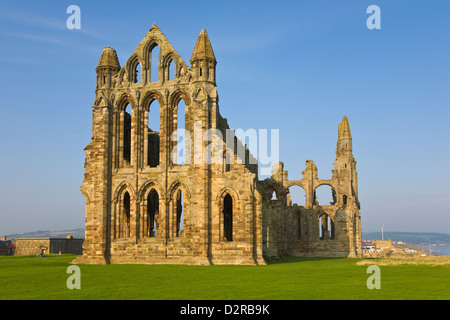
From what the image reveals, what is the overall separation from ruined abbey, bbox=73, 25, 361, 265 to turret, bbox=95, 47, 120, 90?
0.08m

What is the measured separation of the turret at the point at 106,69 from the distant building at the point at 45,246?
28279 millimetres

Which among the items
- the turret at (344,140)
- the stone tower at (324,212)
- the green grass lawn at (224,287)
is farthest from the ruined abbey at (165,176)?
the turret at (344,140)

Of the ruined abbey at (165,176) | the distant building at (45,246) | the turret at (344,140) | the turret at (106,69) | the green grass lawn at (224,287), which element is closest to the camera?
the green grass lawn at (224,287)

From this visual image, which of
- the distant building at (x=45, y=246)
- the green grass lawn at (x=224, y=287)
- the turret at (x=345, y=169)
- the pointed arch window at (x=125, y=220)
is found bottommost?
the distant building at (x=45, y=246)

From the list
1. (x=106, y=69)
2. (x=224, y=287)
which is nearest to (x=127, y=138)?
(x=106, y=69)

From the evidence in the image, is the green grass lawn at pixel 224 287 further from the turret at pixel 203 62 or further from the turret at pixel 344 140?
the turret at pixel 344 140

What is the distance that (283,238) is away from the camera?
46219mm

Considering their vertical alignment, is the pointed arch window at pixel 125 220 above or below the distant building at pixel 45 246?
above

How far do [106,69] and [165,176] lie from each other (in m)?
9.55

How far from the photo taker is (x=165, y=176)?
3212 cm

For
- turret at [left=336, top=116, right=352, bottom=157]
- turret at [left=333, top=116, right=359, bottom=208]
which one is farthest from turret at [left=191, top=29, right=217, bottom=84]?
turret at [left=336, top=116, right=352, bottom=157]

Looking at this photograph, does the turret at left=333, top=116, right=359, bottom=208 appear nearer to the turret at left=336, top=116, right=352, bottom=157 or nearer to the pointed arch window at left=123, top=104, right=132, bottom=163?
the turret at left=336, top=116, right=352, bottom=157

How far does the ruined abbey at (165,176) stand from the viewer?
30.2 metres

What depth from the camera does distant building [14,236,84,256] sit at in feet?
182
